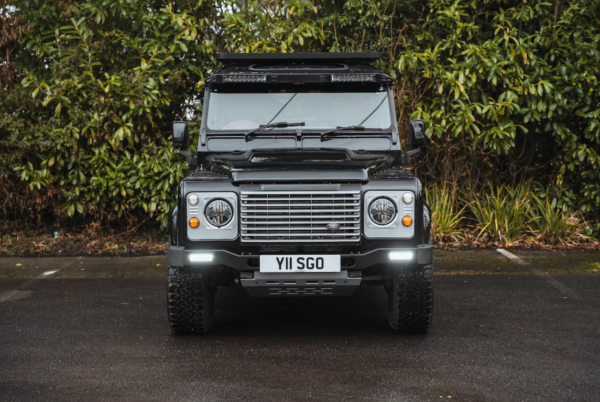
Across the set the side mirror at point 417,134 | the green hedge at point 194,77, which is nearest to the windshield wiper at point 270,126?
the side mirror at point 417,134

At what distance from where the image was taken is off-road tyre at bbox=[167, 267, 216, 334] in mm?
5043

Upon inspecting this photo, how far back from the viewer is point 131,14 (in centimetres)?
903

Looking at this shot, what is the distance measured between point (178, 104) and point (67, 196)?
1.87m

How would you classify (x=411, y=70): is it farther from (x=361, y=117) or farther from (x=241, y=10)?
(x=361, y=117)

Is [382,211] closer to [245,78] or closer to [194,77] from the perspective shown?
[245,78]

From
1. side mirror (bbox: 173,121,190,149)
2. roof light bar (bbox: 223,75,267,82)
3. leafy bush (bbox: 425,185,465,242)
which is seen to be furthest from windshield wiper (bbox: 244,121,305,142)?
leafy bush (bbox: 425,185,465,242)

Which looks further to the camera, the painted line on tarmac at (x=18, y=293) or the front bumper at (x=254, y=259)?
the painted line on tarmac at (x=18, y=293)

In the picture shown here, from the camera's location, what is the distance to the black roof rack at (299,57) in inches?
247

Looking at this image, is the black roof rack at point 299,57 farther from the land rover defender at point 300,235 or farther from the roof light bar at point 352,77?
the land rover defender at point 300,235

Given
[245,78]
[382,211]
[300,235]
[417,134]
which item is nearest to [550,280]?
[417,134]

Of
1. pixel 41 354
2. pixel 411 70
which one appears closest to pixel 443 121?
pixel 411 70

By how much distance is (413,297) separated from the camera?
198 inches

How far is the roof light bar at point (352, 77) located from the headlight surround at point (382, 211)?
146 centimetres

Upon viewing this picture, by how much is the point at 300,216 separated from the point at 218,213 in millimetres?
554
